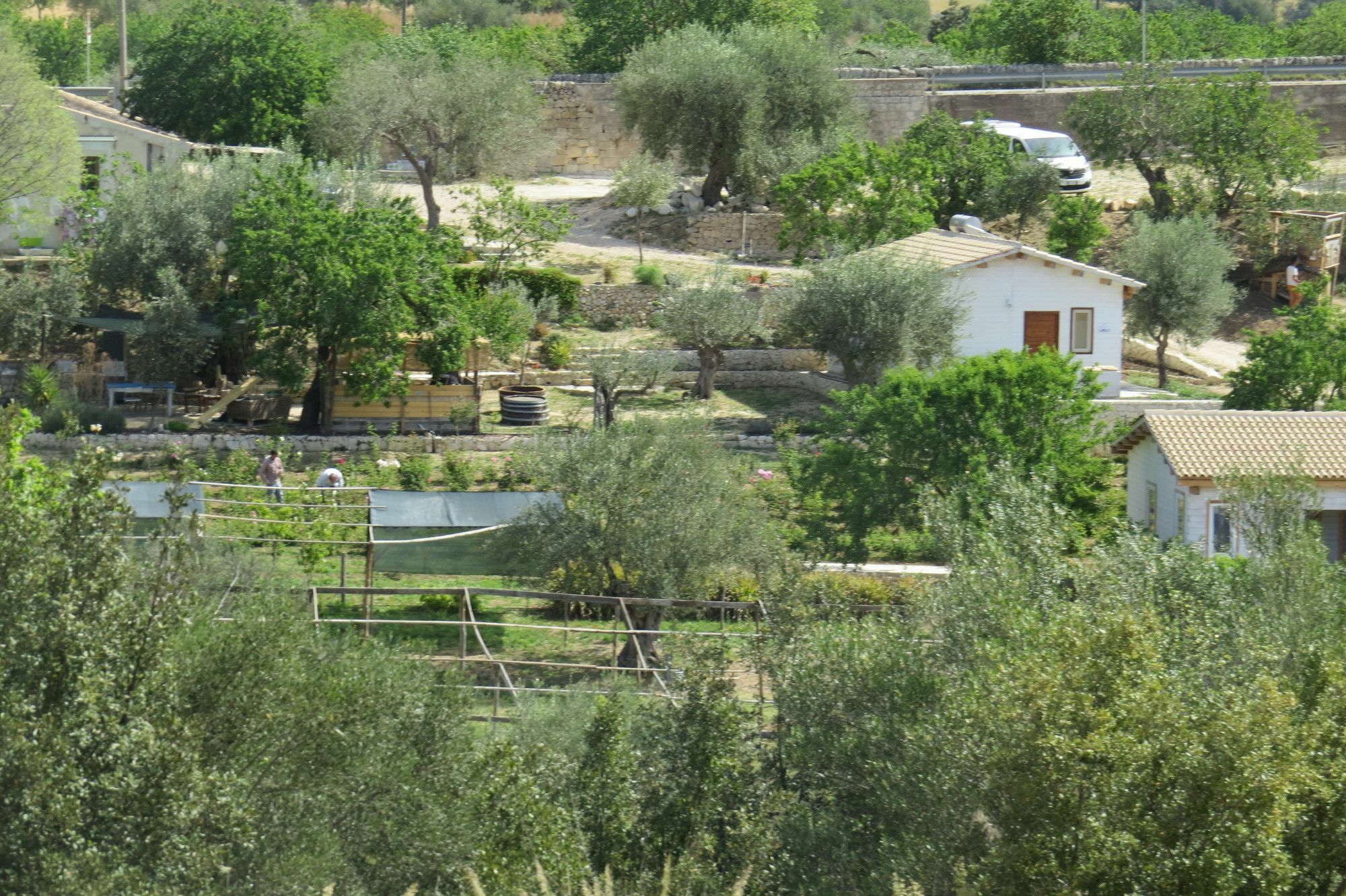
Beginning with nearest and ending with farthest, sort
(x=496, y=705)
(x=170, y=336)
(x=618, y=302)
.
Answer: (x=496, y=705), (x=170, y=336), (x=618, y=302)

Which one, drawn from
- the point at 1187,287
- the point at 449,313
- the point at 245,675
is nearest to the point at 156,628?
the point at 245,675

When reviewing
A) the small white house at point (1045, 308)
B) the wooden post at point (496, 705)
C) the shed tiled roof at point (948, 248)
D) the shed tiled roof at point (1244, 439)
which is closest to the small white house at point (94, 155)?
the shed tiled roof at point (948, 248)

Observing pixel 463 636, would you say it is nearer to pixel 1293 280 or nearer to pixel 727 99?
pixel 727 99

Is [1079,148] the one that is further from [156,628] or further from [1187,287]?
[156,628]

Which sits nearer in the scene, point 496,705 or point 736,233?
point 496,705

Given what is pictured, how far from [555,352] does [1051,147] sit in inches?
596

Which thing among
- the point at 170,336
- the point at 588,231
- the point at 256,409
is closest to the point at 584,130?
the point at 588,231

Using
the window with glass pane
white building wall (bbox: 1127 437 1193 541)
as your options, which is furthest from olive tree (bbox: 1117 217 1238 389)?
the window with glass pane

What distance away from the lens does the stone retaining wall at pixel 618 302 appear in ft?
122

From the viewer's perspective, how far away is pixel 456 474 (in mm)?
28719

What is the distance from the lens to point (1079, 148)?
46.6 metres

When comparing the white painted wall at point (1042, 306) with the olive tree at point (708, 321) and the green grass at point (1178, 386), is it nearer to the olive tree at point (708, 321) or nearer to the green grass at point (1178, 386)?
the green grass at point (1178, 386)

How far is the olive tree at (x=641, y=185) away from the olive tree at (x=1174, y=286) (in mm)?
10443

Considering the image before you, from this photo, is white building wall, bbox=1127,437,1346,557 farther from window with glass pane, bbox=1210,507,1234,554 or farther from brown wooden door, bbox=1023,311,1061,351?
brown wooden door, bbox=1023,311,1061,351
